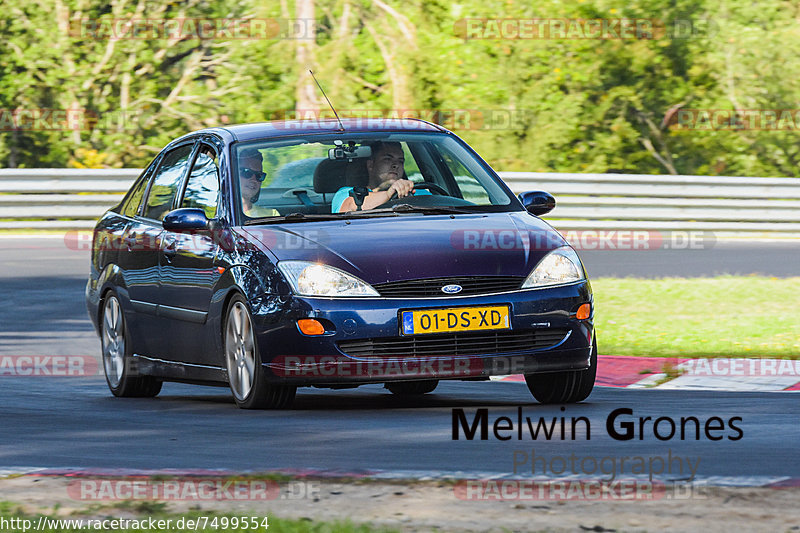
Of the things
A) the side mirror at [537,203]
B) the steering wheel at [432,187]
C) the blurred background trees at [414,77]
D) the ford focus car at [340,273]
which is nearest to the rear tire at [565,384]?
the ford focus car at [340,273]

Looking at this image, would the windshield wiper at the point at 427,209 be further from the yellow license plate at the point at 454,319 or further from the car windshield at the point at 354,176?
the yellow license plate at the point at 454,319

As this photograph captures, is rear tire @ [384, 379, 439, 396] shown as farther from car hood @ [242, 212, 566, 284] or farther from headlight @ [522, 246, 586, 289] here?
headlight @ [522, 246, 586, 289]

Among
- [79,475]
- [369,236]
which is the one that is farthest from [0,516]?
[369,236]

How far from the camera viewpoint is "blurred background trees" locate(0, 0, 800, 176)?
2555 cm

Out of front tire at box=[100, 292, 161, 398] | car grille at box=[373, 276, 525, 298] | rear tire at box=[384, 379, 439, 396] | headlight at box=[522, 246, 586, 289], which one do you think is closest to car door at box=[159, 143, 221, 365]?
front tire at box=[100, 292, 161, 398]

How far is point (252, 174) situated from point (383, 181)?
0.75 metres

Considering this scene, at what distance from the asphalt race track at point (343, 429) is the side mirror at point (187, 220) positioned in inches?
40.2

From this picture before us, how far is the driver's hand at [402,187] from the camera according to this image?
29.9ft

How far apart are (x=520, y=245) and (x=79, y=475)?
2.93 metres

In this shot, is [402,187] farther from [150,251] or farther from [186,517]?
[186,517]

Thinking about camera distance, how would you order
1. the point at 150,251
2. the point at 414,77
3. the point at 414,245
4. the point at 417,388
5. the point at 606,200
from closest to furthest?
the point at 414,245
the point at 150,251
the point at 417,388
the point at 606,200
the point at 414,77

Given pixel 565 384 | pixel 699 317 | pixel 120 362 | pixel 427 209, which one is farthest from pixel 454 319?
pixel 699 317

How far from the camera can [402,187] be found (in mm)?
9164

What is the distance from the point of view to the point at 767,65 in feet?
85.6
